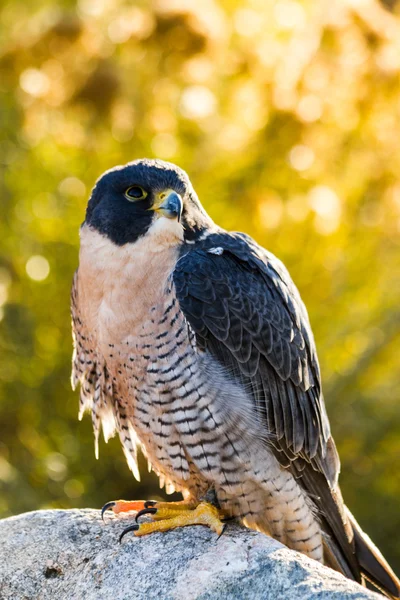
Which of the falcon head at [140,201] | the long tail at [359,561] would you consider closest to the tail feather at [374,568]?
the long tail at [359,561]

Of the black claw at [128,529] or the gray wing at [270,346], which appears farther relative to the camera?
the gray wing at [270,346]

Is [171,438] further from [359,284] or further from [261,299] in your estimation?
[359,284]

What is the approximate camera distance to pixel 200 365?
11.1 feet

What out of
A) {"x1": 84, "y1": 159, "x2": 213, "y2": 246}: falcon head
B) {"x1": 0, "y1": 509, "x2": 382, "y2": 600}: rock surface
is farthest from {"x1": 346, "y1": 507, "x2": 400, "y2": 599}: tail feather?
{"x1": 84, "y1": 159, "x2": 213, "y2": 246}: falcon head

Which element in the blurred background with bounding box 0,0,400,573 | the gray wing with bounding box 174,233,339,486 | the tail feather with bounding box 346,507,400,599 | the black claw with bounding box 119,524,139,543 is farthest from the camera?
the blurred background with bounding box 0,0,400,573

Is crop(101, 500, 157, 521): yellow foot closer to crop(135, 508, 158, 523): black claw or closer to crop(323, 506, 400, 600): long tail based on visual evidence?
crop(135, 508, 158, 523): black claw

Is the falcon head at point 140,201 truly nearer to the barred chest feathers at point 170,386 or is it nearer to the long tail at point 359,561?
the barred chest feathers at point 170,386

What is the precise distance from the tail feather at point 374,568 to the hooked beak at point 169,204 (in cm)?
159

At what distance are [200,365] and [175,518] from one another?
616 mm

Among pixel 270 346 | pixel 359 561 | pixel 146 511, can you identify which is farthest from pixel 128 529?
pixel 359 561

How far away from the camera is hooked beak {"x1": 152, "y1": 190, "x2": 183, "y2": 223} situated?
336 centimetres

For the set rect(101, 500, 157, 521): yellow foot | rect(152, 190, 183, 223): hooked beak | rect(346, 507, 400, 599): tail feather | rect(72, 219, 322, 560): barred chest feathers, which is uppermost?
rect(152, 190, 183, 223): hooked beak

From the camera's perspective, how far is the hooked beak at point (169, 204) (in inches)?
132

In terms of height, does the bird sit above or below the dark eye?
below
